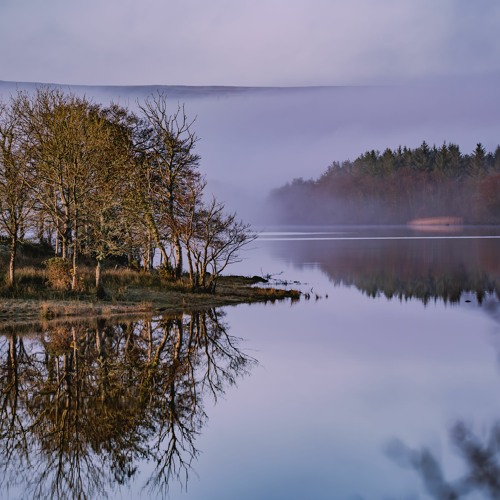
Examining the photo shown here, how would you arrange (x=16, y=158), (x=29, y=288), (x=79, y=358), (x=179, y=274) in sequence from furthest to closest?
(x=179, y=274) → (x=16, y=158) → (x=29, y=288) → (x=79, y=358)

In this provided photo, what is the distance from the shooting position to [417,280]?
185 ft

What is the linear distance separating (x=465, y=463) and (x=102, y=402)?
8242mm

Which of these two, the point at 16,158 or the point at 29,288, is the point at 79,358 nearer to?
the point at 29,288

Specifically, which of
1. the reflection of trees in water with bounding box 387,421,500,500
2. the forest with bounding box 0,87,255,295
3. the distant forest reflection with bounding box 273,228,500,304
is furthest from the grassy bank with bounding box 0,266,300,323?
the reflection of trees in water with bounding box 387,421,500,500

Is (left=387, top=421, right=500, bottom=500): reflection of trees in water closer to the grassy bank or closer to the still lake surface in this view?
the still lake surface

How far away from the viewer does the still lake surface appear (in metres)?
12.4

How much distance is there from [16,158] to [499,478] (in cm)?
3259

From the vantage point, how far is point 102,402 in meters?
16.2

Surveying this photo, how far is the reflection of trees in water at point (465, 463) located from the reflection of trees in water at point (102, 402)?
438 cm

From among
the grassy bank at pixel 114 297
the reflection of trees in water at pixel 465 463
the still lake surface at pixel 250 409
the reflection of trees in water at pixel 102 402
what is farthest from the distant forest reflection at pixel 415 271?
the reflection of trees in water at pixel 465 463

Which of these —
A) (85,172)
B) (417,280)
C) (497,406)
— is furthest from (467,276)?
(497,406)

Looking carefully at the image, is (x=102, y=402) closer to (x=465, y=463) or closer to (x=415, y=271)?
(x=465, y=463)

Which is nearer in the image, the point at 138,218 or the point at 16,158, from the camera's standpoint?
the point at 16,158

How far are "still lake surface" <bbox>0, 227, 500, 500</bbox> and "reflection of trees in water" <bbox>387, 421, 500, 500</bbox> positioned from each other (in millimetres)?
42
